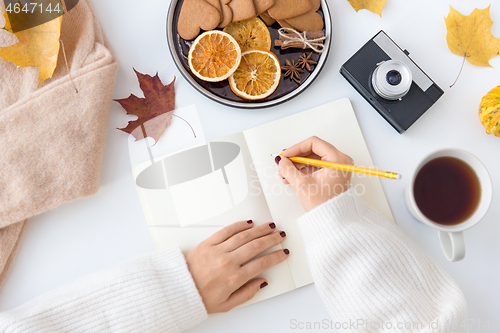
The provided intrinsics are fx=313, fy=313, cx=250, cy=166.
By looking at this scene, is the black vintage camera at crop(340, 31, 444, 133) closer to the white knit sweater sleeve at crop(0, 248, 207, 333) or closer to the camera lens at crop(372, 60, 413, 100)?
the camera lens at crop(372, 60, 413, 100)

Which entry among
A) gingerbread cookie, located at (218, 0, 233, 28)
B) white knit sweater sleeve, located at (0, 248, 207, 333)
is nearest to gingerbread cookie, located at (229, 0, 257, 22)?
gingerbread cookie, located at (218, 0, 233, 28)

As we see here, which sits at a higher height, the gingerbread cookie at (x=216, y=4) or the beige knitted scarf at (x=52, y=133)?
the gingerbread cookie at (x=216, y=4)

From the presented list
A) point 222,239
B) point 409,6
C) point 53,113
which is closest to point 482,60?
point 409,6

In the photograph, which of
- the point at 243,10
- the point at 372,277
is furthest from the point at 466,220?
the point at 243,10

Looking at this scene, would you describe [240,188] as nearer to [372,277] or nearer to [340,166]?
[340,166]

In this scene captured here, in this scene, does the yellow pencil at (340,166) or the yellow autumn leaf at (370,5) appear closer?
the yellow pencil at (340,166)

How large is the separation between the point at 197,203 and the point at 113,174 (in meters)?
0.23

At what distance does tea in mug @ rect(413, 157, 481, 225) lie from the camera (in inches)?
27.2

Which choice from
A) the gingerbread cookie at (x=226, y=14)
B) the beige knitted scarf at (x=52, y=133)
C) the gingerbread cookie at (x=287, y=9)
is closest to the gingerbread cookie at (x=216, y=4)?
Answer: the gingerbread cookie at (x=226, y=14)

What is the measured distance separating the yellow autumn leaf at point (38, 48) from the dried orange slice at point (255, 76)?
0.42 meters

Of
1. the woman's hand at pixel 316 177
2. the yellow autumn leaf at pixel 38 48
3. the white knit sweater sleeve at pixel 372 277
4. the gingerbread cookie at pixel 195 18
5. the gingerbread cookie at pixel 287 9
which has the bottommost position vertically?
the white knit sweater sleeve at pixel 372 277

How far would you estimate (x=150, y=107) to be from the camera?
80 cm

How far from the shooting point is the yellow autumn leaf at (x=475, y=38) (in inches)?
32.3

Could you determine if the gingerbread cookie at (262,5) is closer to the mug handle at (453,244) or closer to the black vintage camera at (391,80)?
the black vintage camera at (391,80)
